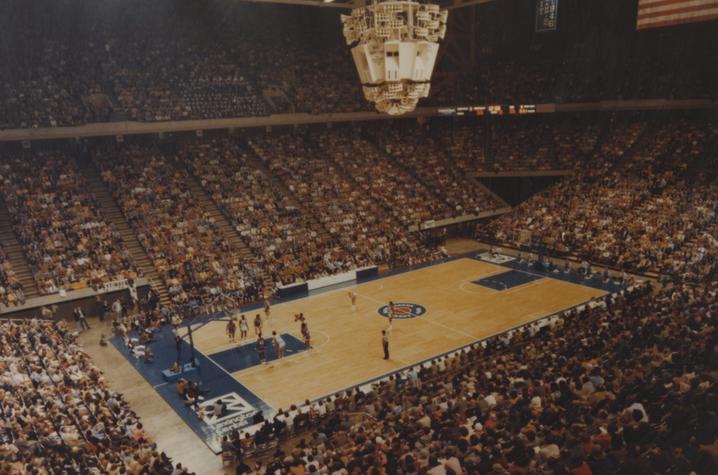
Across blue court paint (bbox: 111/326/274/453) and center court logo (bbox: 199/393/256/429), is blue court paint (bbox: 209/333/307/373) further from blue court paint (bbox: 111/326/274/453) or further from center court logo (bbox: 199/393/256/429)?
center court logo (bbox: 199/393/256/429)

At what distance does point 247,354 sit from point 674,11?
20.6m

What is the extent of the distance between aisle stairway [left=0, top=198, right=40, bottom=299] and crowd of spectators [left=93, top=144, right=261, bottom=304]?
557cm

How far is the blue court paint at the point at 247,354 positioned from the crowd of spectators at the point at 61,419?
4857 millimetres

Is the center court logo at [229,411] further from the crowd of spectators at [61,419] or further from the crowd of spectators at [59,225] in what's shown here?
the crowd of spectators at [59,225]

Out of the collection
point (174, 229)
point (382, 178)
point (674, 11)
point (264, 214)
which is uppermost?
point (674, 11)

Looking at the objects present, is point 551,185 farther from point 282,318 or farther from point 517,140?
point 282,318

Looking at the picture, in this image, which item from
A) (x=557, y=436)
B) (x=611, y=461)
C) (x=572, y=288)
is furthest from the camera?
(x=572, y=288)

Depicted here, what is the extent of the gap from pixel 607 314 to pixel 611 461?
43.0ft

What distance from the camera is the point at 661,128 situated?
42000 millimetres

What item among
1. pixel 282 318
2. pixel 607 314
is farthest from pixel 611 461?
pixel 282 318

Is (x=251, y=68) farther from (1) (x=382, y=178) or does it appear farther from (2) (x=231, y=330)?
(2) (x=231, y=330)

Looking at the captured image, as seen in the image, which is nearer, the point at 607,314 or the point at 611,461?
the point at 611,461

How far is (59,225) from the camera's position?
30.5 meters

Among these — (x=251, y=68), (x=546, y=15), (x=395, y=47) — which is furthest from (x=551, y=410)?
(x=546, y=15)
